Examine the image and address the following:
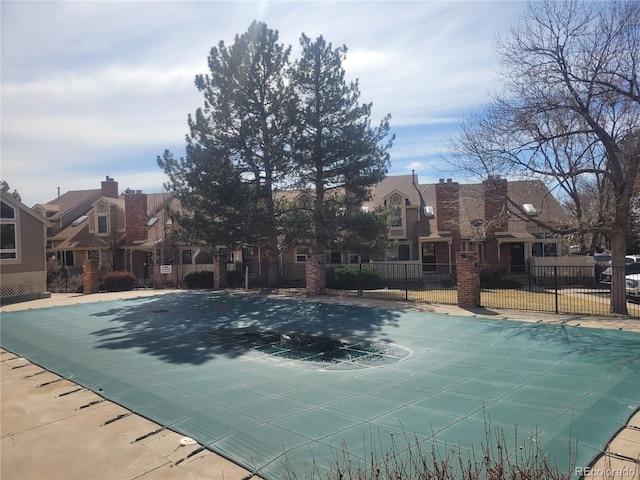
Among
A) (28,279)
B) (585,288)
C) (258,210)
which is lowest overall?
(585,288)

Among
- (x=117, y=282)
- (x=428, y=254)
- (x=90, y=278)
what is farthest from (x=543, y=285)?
(x=90, y=278)

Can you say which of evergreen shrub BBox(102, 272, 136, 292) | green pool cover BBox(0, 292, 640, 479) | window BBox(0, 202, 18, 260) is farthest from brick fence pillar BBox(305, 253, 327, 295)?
window BBox(0, 202, 18, 260)

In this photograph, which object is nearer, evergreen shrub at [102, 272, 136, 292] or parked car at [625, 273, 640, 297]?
parked car at [625, 273, 640, 297]

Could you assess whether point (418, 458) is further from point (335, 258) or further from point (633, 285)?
point (335, 258)

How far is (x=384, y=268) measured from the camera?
A: 2895cm

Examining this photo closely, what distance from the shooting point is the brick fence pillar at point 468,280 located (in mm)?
15477

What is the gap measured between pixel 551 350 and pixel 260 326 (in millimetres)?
7440

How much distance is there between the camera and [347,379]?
762 centimetres

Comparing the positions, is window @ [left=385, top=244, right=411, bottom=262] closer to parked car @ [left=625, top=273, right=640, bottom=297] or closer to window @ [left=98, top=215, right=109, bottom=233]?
parked car @ [left=625, top=273, right=640, bottom=297]

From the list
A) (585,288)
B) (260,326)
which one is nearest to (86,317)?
(260,326)

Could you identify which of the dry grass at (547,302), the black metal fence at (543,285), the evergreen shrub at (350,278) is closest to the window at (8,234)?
the evergreen shrub at (350,278)

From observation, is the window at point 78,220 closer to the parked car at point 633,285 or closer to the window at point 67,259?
the window at point 67,259

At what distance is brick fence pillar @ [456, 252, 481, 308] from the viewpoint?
15477mm

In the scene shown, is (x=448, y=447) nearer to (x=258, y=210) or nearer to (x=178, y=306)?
(x=178, y=306)
